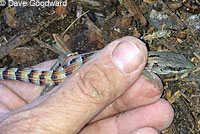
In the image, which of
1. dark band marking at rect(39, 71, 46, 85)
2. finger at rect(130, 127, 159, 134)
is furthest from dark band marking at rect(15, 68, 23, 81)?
Result: finger at rect(130, 127, 159, 134)

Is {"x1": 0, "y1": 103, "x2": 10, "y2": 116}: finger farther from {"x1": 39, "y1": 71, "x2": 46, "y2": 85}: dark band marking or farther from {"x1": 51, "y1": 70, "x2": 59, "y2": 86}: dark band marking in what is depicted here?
{"x1": 51, "y1": 70, "x2": 59, "y2": 86}: dark band marking

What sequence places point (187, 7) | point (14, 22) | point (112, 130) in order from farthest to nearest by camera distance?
1. point (14, 22)
2. point (187, 7)
3. point (112, 130)

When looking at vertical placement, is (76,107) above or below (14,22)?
below

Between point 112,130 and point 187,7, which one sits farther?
point 187,7

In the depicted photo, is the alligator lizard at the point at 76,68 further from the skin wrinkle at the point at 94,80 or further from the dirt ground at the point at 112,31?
the skin wrinkle at the point at 94,80

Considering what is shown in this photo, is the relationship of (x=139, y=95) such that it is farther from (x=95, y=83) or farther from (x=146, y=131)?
(x=95, y=83)

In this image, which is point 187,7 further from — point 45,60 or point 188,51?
point 45,60

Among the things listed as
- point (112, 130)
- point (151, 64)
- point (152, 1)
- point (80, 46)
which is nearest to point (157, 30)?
point (152, 1)
